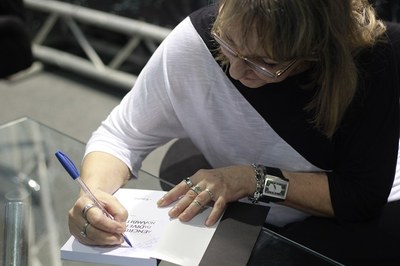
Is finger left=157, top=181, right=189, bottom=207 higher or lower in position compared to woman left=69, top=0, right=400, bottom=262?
lower

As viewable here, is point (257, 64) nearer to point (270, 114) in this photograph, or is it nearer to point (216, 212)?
point (270, 114)

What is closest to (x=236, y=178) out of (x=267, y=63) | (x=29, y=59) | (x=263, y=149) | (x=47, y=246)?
(x=263, y=149)

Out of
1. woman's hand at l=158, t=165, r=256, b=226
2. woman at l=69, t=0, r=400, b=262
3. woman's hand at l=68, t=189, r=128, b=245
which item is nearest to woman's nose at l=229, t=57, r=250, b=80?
woman at l=69, t=0, r=400, b=262

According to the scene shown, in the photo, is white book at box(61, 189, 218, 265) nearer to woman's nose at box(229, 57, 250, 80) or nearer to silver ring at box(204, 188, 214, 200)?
silver ring at box(204, 188, 214, 200)

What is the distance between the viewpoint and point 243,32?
875mm

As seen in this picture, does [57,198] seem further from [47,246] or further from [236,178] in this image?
[236,178]

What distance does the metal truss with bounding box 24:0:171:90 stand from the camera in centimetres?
254

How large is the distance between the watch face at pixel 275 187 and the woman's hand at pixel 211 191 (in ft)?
0.10

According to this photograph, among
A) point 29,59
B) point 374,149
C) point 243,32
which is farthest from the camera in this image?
point 29,59


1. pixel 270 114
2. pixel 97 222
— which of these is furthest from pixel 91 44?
pixel 97 222

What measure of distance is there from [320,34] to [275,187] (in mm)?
332

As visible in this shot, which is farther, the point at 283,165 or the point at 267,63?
the point at 283,165

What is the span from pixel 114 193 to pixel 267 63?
42 cm

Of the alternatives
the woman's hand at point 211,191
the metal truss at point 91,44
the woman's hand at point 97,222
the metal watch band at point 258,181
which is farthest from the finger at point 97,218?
the metal truss at point 91,44
